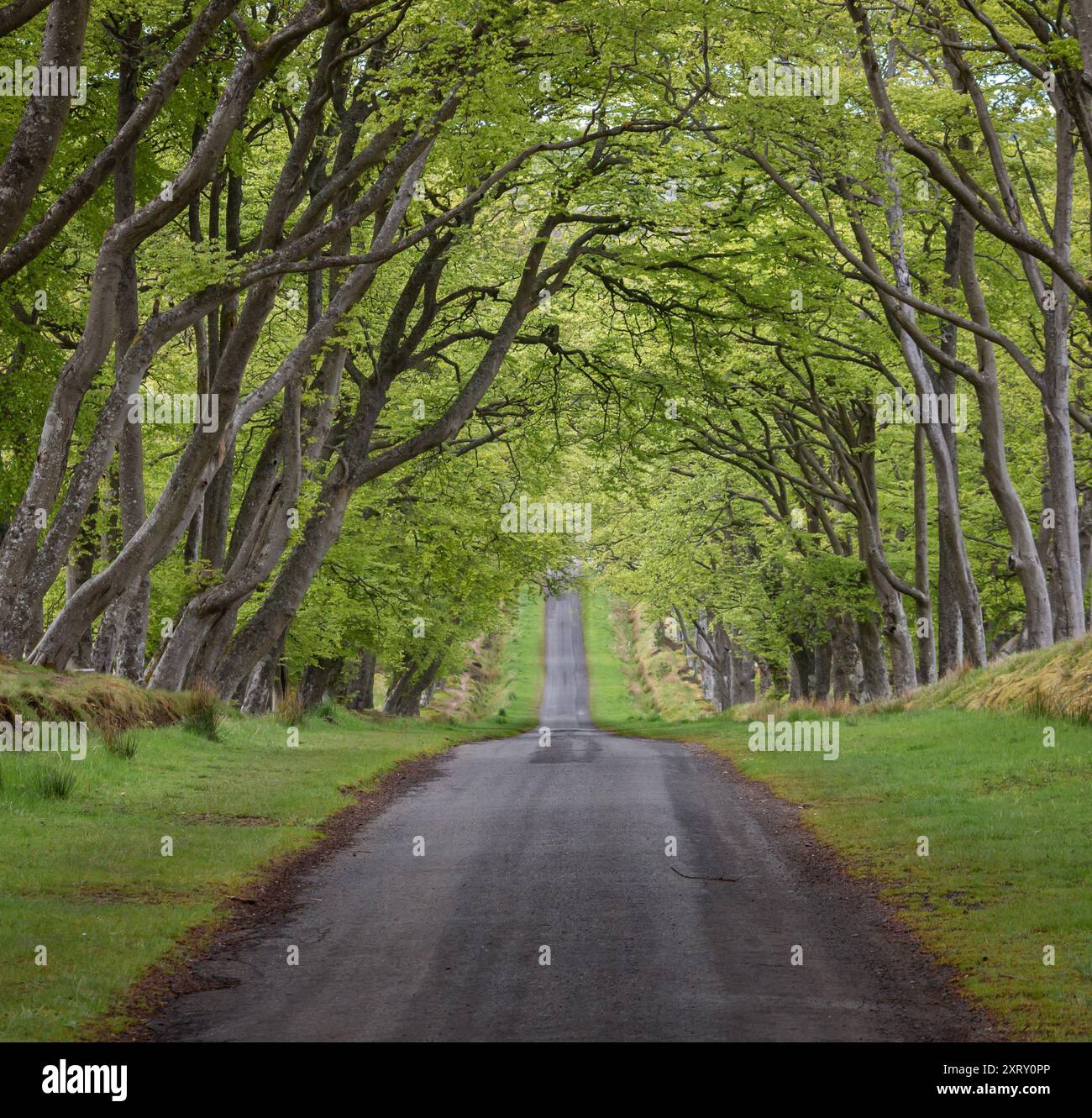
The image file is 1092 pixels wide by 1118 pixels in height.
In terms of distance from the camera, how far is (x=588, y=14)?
14867mm

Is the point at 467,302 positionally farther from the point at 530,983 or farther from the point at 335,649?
the point at 530,983

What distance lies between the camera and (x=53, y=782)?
1267 centimetres

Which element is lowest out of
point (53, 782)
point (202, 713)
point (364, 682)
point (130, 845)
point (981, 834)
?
point (981, 834)

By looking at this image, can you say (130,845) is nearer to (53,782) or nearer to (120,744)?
(53,782)

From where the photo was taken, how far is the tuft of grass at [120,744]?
15078 millimetres

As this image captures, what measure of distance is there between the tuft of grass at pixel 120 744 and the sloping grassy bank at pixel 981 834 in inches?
321

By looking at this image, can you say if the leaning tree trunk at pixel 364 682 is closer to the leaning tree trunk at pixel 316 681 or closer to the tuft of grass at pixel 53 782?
the leaning tree trunk at pixel 316 681

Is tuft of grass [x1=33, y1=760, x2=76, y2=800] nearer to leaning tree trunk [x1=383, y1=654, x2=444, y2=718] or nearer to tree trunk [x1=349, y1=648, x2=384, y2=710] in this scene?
tree trunk [x1=349, y1=648, x2=384, y2=710]

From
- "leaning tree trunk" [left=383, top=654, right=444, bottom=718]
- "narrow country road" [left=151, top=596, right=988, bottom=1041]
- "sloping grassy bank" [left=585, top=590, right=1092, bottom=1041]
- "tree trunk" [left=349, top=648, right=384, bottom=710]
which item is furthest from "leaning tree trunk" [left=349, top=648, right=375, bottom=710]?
"narrow country road" [left=151, top=596, right=988, bottom=1041]

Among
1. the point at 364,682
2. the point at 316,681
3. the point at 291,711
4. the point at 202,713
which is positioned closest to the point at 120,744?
the point at 202,713

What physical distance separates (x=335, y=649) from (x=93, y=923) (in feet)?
79.5

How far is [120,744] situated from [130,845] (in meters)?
4.17
